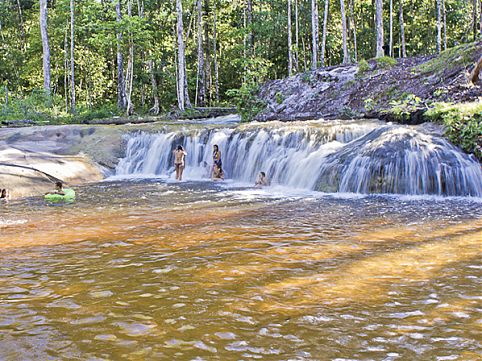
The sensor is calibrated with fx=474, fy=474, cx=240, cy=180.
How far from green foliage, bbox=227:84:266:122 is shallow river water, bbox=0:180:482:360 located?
14096 mm

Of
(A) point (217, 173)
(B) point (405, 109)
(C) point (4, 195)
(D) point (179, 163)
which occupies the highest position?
(B) point (405, 109)

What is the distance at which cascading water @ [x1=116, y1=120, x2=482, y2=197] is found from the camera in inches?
411

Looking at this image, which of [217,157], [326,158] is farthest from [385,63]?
[326,158]

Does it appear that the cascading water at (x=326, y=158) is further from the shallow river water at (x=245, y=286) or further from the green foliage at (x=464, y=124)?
the shallow river water at (x=245, y=286)

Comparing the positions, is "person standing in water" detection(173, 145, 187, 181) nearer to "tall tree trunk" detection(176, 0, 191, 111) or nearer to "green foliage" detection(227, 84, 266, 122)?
"green foliage" detection(227, 84, 266, 122)

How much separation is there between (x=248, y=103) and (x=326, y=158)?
1094 cm

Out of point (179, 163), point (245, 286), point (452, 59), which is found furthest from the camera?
point (452, 59)

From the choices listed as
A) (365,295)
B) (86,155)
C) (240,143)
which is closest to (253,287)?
(365,295)

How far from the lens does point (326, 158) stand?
12180mm

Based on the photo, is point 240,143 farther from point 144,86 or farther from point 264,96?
point 144,86

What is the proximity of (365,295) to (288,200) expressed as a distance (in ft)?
19.5

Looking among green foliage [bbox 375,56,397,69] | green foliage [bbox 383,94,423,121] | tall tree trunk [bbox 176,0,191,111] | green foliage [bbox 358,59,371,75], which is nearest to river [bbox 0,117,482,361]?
green foliage [bbox 383,94,423,121]

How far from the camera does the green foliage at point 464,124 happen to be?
1086 centimetres

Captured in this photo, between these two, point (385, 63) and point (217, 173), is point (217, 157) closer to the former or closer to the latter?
point (217, 173)
